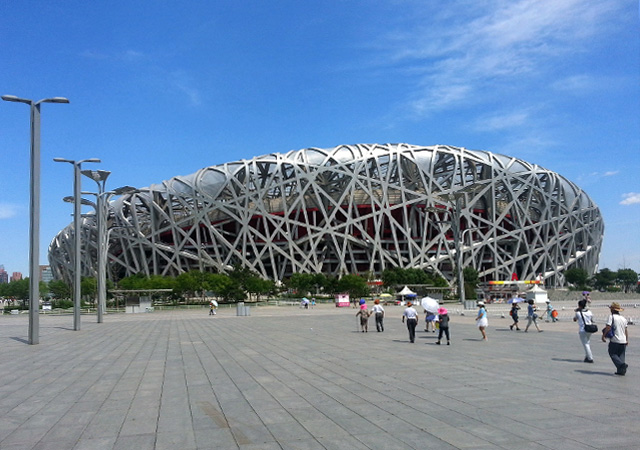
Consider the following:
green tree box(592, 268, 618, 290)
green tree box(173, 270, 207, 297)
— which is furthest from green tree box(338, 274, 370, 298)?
green tree box(592, 268, 618, 290)

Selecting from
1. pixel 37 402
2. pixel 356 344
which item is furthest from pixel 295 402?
pixel 356 344

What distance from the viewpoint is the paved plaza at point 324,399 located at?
615 cm

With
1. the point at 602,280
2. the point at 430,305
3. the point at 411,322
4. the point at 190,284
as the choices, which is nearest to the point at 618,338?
the point at 411,322

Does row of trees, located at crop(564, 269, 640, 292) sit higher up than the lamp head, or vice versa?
the lamp head

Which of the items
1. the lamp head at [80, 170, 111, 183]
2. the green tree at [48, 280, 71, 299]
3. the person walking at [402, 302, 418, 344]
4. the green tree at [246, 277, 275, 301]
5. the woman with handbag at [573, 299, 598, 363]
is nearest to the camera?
the woman with handbag at [573, 299, 598, 363]

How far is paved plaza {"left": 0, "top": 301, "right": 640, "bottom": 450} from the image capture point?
6152mm

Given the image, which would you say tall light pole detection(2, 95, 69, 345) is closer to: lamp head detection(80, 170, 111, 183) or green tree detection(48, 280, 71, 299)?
lamp head detection(80, 170, 111, 183)

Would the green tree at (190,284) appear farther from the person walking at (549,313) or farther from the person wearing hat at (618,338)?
the person wearing hat at (618,338)

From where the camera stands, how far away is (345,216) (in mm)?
72812

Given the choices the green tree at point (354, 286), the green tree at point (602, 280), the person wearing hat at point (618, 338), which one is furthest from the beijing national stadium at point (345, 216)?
the person wearing hat at point (618, 338)

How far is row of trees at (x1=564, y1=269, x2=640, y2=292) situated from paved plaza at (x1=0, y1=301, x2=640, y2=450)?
2676 inches

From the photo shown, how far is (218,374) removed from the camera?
36.2 feet

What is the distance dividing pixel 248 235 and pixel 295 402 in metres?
63.6

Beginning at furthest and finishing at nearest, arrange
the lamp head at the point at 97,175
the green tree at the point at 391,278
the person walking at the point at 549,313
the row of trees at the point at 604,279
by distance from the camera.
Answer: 1. the row of trees at the point at 604,279
2. the green tree at the point at 391,278
3. the lamp head at the point at 97,175
4. the person walking at the point at 549,313
